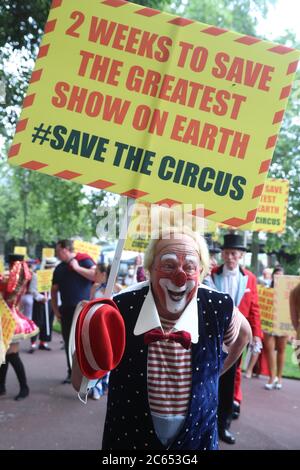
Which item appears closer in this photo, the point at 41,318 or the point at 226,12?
the point at 41,318

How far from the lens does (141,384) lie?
196 centimetres

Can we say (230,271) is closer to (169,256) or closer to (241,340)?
(241,340)

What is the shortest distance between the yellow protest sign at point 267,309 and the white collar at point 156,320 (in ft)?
16.8

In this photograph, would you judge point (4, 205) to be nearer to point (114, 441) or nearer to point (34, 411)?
point (34, 411)

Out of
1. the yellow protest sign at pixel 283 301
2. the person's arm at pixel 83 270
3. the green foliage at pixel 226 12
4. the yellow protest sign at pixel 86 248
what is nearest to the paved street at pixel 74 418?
the yellow protest sign at pixel 283 301

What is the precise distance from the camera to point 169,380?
197cm

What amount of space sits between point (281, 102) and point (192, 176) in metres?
0.50

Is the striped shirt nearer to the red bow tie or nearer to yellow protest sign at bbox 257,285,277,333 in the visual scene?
the red bow tie

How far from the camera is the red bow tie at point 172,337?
193 cm

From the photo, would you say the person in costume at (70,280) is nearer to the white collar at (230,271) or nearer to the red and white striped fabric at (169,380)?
the white collar at (230,271)

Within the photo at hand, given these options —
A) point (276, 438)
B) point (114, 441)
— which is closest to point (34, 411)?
point (276, 438)

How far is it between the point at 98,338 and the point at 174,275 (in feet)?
1.45

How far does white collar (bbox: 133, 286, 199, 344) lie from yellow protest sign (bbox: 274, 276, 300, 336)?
14.6 ft

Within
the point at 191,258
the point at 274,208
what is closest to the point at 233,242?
the point at 191,258
